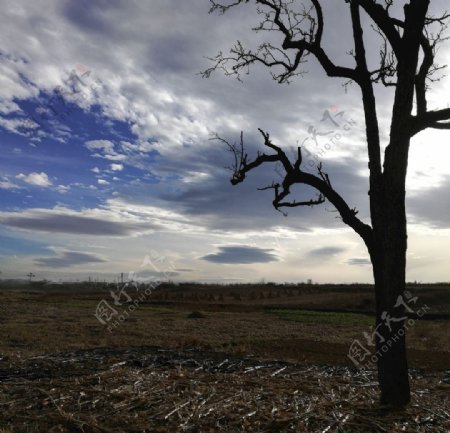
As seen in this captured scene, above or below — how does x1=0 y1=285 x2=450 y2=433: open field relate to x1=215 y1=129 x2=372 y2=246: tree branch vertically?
below

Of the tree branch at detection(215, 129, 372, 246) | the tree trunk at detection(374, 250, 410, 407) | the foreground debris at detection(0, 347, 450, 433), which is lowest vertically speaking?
the foreground debris at detection(0, 347, 450, 433)

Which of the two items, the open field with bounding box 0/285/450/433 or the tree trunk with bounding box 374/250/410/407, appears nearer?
the open field with bounding box 0/285/450/433

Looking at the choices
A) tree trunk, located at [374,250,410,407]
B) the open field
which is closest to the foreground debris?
the open field

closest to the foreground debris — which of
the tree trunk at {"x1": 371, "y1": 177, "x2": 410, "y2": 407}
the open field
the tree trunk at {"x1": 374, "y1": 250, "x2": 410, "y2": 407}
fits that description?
the open field

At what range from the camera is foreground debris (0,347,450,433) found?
6.05 metres

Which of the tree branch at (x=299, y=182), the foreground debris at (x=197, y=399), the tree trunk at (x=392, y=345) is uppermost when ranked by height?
the tree branch at (x=299, y=182)

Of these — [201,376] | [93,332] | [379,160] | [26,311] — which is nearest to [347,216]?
[379,160]

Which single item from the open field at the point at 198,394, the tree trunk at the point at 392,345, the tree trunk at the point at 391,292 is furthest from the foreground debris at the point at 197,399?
the tree trunk at the point at 391,292

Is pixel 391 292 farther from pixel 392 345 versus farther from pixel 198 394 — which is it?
pixel 198 394

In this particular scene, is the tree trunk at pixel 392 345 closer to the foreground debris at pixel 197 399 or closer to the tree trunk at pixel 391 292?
the tree trunk at pixel 391 292

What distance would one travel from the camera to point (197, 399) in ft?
22.7

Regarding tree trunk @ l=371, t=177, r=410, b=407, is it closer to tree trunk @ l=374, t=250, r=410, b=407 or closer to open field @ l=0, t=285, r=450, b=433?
tree trunk @ l=374, t=250, r=410, b=407

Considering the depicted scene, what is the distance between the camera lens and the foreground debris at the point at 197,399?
6055 millimetres

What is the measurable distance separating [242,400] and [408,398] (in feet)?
7.45
